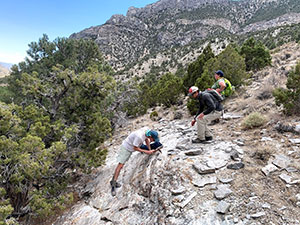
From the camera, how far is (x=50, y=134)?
695cm

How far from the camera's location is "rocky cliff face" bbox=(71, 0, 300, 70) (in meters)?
74.8

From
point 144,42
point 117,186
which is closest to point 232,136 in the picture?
point 117,186

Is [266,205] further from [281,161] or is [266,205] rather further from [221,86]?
[221,86]

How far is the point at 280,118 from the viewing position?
17.9 ft

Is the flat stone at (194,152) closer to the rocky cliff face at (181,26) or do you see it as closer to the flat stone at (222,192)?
the flat stone at (222,192)

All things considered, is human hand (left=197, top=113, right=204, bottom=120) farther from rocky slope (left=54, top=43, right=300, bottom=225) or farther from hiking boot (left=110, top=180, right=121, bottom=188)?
hiking boot (left=110, top=180, right=121, bottom=188)

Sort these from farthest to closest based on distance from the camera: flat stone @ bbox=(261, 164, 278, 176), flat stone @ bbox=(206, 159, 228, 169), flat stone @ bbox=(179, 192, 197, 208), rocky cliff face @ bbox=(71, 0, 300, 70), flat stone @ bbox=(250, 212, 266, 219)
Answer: rocky cliff face @ bbox=(71, 0, 300, 70) → flat stone @ bbox=(206, 159, 228, 169) → flat stone @ bbox=(261, 164, 278, 176) → flat stone @ bbox=(179, 192, 197, 208) → flat stone @ bbox=(250, 212, 266, 219)

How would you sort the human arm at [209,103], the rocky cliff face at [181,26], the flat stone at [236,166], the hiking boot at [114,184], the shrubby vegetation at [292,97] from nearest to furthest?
the flat stone at [236,166]
the human arm at [209,103]
the hiking boot at [114,184]
the shrubby vegetation at [292,97]
the rocky cliff face at [181,26]

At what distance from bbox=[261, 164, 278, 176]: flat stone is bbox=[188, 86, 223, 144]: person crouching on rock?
1764 mm

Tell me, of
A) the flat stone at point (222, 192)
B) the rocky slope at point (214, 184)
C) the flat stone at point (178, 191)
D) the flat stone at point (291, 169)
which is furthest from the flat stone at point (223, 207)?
the flat stone at point (291, 169)

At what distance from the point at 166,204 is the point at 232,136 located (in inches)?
122

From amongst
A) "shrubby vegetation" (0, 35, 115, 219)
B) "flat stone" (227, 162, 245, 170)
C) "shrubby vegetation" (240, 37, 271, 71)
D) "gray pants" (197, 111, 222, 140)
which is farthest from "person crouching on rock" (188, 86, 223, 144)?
"shrubby vegetation" (240, 37, 271, 71)

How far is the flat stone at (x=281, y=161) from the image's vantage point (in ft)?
11.8

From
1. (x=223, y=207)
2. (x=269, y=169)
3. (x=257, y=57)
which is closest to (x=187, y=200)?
(x=223, y=207)
